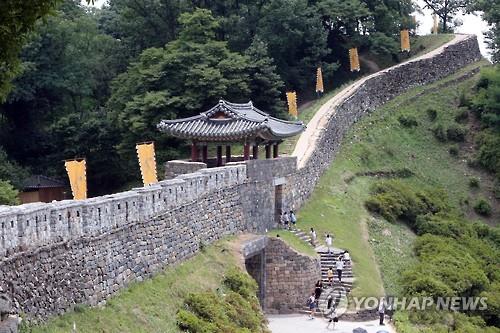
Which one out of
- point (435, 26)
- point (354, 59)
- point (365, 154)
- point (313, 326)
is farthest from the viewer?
point (435, 26)

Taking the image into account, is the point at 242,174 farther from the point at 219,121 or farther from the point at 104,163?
the point at 104,163

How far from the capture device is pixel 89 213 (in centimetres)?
1944

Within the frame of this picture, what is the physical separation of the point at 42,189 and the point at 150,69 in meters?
7.79

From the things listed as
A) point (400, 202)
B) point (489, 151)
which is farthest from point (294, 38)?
point (400, 202)

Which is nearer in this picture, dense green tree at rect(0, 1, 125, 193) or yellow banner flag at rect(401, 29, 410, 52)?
dense green tree at rect(0, 1, 125, 193)

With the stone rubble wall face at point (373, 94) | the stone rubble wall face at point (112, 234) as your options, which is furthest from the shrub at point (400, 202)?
the stone rubble wall face at point (112, 234)

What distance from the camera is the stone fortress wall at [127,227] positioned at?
16812 millimetres

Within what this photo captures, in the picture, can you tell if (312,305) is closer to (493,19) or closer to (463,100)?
(463,100)

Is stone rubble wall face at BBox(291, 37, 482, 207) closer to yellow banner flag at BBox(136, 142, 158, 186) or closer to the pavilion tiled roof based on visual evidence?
the pavilion tiled roof

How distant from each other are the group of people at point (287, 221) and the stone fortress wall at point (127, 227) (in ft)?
1.65

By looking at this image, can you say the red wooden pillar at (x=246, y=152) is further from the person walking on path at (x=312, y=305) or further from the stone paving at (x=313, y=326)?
the stone paving at (x=313, y=326)

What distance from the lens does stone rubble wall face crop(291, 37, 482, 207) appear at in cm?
3794

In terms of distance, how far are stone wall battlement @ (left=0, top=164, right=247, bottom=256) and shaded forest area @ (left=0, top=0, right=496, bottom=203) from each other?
47.8 feet

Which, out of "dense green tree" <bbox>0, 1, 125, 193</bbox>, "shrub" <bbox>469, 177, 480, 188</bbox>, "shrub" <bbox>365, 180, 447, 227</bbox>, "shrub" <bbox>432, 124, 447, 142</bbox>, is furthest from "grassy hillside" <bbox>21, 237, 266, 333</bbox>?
"shrub" <bbox>432, 124, 447, 142</bbox>
